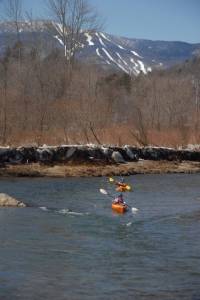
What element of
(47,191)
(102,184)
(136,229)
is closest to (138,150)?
(102,184)

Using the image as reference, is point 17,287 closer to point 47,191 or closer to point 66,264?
point 66,264

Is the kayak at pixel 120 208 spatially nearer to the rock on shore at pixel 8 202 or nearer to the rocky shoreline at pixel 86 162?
the rock on shore at pixel 8 202

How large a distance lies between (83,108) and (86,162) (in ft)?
38.8

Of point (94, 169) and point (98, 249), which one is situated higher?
point (98, 249)

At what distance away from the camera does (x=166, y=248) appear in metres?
15.8

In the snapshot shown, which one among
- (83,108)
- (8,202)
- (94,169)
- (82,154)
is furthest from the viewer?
(83,108)

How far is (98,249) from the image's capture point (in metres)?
15.6

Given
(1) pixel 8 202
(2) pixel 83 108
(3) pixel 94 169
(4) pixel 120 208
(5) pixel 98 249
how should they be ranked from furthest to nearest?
(2) pixel 83 108
(3) pixel 94 169
(1) pixel 8 202
(4) pixel 120 208
(5) pixel 98 249

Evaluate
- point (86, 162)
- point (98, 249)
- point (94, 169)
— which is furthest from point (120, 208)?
point (86, 162)

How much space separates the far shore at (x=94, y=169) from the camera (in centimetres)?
3725

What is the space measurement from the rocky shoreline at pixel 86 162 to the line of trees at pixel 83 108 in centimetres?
489

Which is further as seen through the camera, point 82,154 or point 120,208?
point 82,154

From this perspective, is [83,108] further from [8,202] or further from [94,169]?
[8,202]

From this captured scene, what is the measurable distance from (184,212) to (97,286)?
11346 mm
